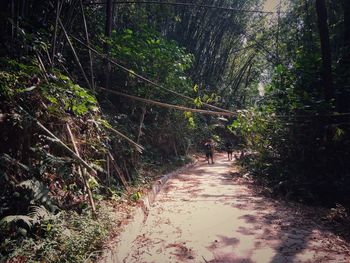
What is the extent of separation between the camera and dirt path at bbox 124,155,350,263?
4.06 metres

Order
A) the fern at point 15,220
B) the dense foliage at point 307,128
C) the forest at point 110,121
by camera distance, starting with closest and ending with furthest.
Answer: the fern at point 15,220
the forest at point 110,121
the dense foliage at point 307,128

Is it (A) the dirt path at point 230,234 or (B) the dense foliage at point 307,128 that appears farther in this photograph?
(B) the dense foliage at point 307,128

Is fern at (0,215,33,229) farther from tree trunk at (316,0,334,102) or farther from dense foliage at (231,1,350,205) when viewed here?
tree trunk at (316,0,334,102)

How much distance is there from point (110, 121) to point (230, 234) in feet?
15.3

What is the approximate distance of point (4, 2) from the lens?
201 inches

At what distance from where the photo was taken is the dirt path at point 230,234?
13.3ft

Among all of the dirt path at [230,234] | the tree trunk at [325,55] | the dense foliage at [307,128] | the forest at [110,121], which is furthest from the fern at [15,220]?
the tree trunk at [325,55]


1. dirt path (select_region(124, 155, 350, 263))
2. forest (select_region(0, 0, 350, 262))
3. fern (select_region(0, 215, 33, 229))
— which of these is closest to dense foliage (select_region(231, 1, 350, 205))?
forest (select_region(0, 0, 350, 262))

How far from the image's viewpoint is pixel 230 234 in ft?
16.0

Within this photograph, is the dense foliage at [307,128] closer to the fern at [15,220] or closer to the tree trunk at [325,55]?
the tree trunk at [325,55]

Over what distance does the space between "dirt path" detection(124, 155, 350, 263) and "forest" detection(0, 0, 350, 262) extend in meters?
0.68

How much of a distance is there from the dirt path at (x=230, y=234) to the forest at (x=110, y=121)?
676 mm

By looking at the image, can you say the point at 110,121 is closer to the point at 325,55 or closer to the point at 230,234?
the point at 230,234

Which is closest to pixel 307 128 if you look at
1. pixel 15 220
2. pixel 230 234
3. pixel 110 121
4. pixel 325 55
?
pixel 325 55
